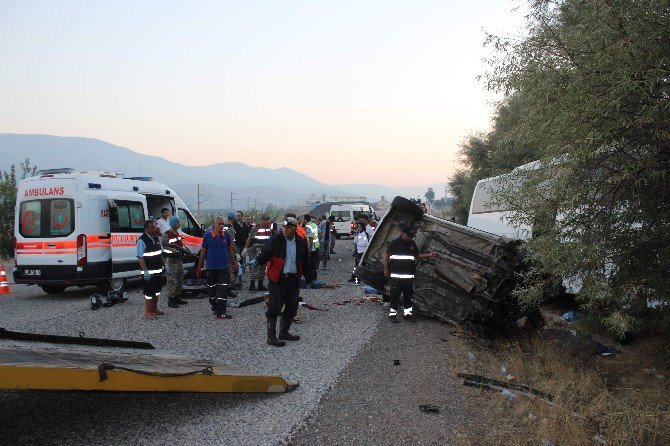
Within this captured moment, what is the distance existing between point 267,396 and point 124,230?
7.71m

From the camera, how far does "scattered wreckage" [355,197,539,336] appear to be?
822 centimetres

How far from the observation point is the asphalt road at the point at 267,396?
449 centimetres

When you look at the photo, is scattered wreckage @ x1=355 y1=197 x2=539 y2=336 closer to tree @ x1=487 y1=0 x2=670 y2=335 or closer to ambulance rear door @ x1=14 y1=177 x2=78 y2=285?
tree @ x1=487 y1=0 x2=670 y2=335

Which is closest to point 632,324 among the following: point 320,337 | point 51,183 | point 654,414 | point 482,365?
point 654,414

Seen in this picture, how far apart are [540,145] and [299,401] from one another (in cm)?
430

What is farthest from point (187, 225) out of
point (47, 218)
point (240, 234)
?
point (47, 218)

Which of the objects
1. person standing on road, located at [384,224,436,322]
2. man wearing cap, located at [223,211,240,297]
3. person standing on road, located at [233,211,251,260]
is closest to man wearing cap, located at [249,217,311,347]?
person standing on road, located at [384,224,436,322]

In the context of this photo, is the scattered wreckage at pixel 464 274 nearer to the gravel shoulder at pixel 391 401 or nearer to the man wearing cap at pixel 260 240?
the gravel shoulder at pixel 391 401

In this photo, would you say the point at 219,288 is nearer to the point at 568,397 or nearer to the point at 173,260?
the point at 173,260

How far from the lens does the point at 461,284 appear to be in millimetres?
8508

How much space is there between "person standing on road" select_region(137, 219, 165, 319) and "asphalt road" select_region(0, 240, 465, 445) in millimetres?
326

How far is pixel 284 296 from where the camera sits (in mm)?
7578

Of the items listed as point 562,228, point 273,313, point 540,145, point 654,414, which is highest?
point 540,145

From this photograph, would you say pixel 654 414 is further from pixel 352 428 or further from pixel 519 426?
pixel 352 428
